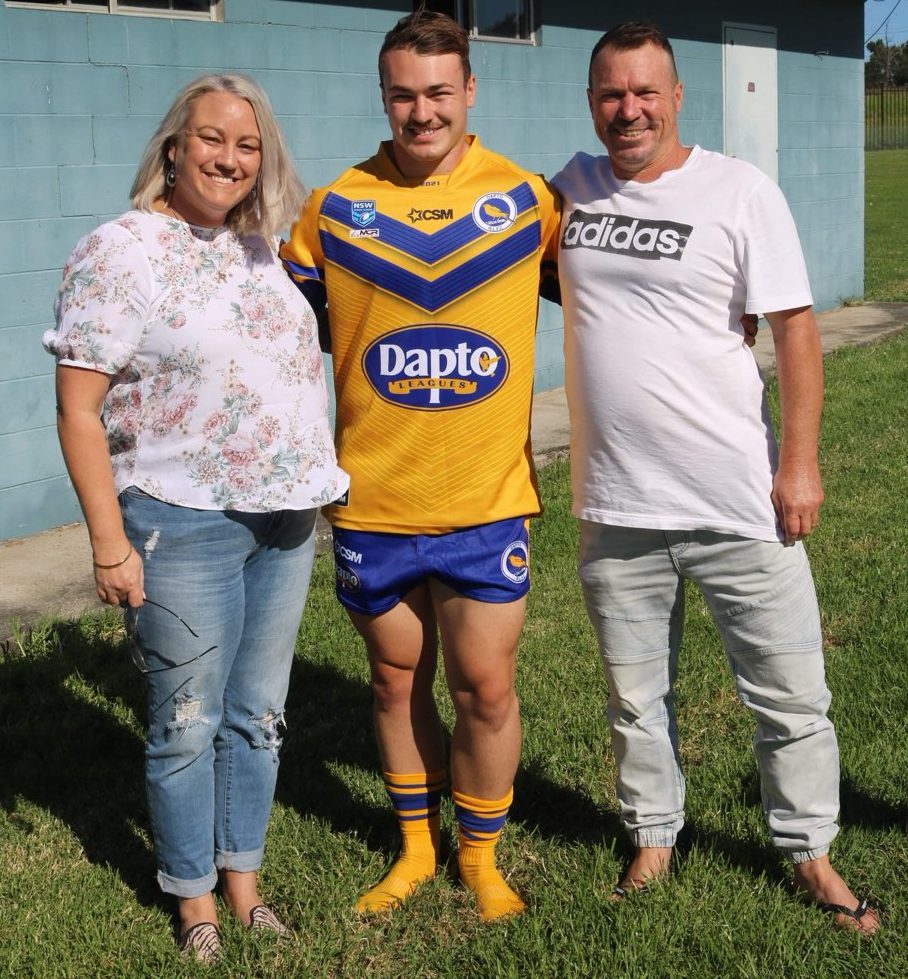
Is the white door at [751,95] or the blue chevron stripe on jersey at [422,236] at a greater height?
the white door at [751,95]

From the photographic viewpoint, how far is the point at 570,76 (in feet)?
30.6

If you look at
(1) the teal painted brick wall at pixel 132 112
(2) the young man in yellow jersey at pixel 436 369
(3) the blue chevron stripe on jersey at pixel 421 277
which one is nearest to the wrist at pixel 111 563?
(2) the young man in yellow jersey at pixel 436 369

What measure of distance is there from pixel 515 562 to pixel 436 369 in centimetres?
52

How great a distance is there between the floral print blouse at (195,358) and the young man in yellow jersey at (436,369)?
0.16 metres

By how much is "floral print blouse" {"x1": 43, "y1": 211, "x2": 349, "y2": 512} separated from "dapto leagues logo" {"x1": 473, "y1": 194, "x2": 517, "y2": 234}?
0.46 metres

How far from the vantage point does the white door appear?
11.2 metres

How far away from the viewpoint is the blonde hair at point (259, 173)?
2.83m

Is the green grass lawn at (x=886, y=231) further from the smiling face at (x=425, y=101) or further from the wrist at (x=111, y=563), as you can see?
the wrist at (x=111, y=563)

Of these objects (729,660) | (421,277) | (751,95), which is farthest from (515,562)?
(751,95)

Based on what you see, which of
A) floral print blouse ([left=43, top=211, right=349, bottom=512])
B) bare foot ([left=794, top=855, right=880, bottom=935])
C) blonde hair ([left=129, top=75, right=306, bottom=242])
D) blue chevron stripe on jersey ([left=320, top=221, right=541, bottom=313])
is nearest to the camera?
floral print blouse ([left=43, top=211, right=349, bottom=512])

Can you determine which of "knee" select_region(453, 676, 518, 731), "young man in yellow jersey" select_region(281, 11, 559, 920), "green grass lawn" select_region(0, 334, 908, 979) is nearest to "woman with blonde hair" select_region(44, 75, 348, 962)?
"young man in yellow jersey" select_region(281, 11, 559, 920)

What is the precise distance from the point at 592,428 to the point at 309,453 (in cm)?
69

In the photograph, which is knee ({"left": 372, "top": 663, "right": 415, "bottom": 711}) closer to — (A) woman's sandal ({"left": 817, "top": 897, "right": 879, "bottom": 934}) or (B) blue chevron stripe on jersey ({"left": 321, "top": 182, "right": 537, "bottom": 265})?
(B) blue chevron stripe on jersey ({"left": 321, "top": 182, "right": 537, "bottom": 265})

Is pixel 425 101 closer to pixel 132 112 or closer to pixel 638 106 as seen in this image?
pixel 638 106
